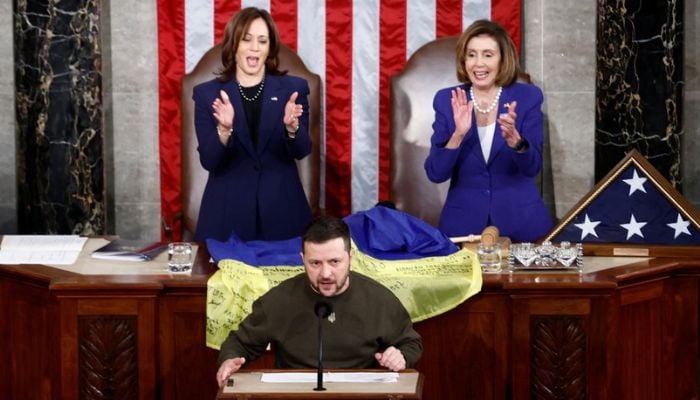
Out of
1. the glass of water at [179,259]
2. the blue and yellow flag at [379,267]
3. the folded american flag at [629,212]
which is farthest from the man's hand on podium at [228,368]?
the folded american flag at [629,212]

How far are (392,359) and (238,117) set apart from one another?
2.48 m

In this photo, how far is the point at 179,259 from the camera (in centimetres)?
503

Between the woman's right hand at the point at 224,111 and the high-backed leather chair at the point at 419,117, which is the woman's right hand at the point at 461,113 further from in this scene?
the high-backed leather chair at the point at 419,117

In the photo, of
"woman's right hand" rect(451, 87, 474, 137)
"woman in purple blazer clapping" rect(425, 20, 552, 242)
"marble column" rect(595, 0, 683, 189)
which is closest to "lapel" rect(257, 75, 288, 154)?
"woman in purple blazer clapping" rect(425, 20, 552, 242)

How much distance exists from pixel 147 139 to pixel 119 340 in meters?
2.82

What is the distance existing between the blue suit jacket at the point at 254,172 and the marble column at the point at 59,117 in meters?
1.14

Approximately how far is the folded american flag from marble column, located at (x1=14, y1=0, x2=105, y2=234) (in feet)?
9.68

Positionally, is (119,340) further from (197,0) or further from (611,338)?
(197,0)

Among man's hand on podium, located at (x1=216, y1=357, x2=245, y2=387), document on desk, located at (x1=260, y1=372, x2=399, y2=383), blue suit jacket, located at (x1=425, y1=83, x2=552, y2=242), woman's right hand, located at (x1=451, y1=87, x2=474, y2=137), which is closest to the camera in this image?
document on desk, located at (x1=260, y1=372, x2=399, y2=383)

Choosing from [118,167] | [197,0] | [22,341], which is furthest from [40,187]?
[22,341]

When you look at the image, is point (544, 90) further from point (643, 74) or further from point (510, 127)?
point (510, 127)

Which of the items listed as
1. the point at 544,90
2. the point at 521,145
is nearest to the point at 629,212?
the point at 521,145

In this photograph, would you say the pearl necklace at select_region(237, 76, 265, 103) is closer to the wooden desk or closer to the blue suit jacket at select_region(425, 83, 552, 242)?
the blue suit jacket at select_region(425, 83, 552, 242)

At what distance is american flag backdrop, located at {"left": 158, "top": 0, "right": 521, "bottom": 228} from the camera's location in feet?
23.7
